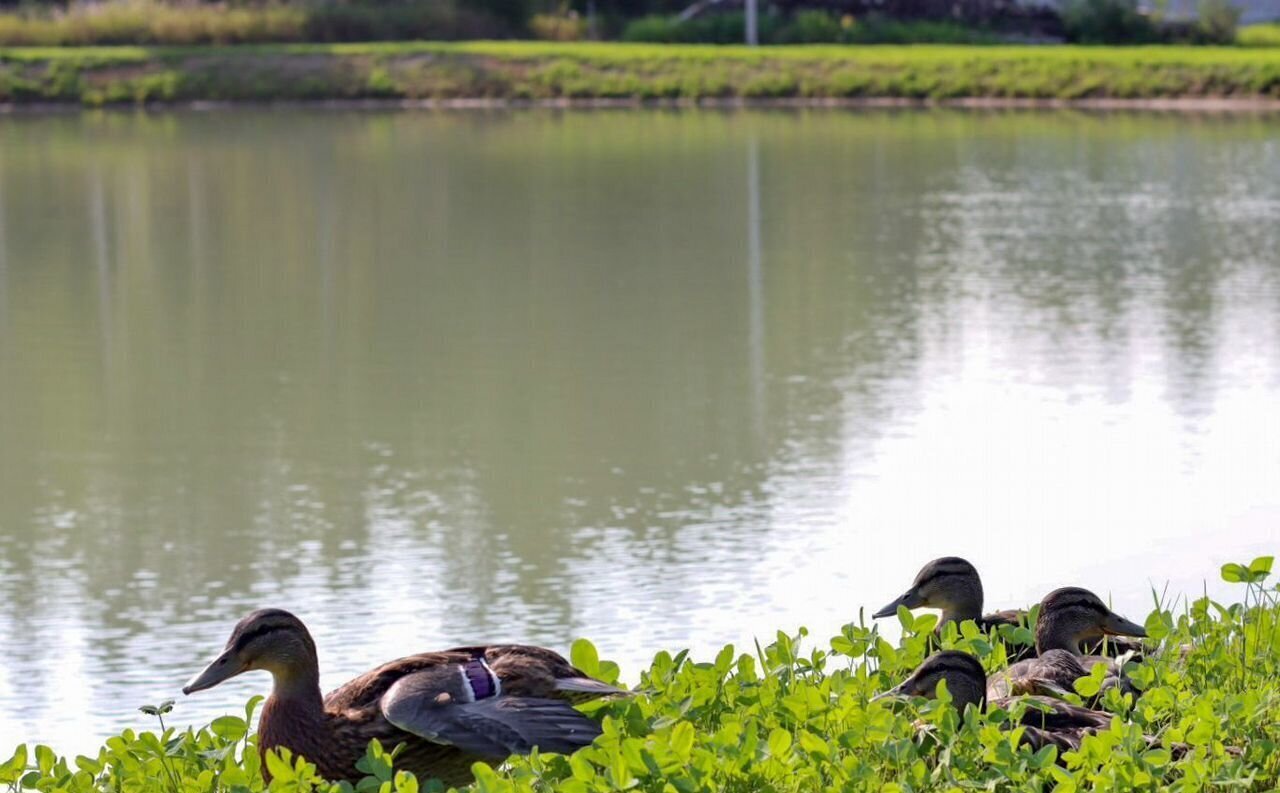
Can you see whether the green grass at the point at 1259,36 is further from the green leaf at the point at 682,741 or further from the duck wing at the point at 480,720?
the green leaf at the point at 682,741

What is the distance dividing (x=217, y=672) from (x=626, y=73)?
104 feet

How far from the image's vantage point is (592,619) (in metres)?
7.44

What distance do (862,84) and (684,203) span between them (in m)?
14.5

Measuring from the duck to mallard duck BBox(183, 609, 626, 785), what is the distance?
626 millimetres

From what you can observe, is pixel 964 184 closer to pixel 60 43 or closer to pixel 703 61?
pixel 703 61

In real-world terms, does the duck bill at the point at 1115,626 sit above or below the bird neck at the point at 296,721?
below

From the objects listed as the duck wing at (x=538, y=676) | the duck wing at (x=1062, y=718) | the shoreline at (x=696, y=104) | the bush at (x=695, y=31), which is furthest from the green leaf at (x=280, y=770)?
the bush at (x=695, y=31)

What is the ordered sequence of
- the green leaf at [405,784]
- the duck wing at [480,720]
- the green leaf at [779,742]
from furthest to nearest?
the duck wing at [480,720] → the green leaf at [779,742] → the green leaf at [405,784]

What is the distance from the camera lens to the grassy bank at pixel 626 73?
33656mm

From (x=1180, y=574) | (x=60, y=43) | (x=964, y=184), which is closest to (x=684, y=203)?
(x=964, y=184)

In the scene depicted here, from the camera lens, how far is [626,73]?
35594mm

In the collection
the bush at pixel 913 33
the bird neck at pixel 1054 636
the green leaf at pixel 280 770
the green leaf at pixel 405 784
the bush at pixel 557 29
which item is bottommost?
the bird neck at pixel 1054 636

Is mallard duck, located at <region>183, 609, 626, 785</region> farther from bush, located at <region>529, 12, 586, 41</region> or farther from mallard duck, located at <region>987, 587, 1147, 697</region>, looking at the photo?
bush, located at <region>529, 12, 586, 41</region>

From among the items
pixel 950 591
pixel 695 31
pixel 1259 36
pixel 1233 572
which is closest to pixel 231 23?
pixel 695 31
